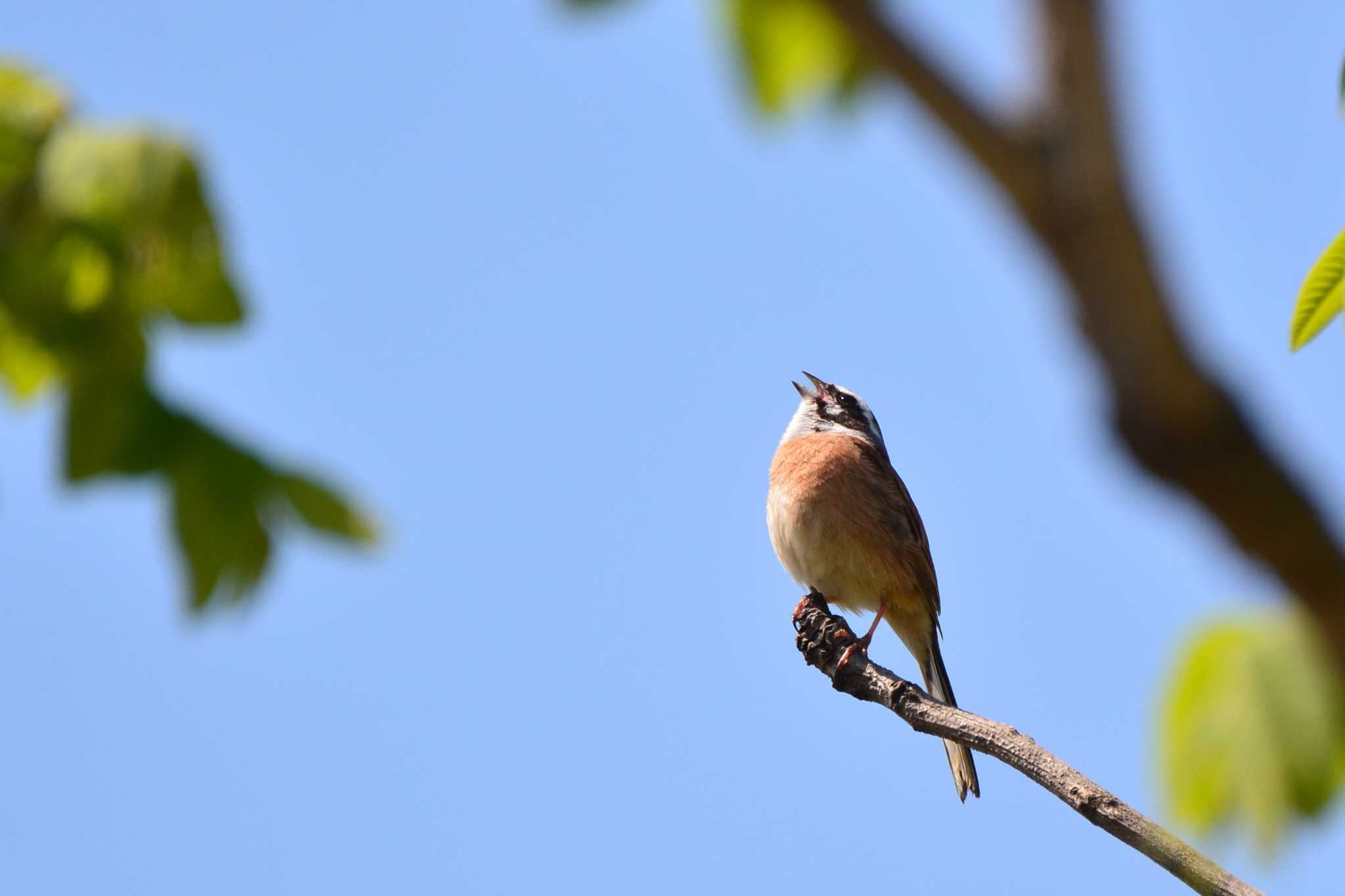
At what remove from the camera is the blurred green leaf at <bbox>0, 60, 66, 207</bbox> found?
123 inches

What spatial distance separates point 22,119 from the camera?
318 cm

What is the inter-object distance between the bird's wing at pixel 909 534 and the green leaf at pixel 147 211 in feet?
21.5

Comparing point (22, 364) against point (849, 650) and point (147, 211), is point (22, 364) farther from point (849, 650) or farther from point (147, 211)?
point (849, 650)

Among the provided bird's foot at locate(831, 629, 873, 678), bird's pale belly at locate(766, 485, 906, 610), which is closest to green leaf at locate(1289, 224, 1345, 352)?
bird's foot at locate(831, 629, 873, 678)

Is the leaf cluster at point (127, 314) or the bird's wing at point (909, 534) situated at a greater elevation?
the bird's wing at point (909, 534)

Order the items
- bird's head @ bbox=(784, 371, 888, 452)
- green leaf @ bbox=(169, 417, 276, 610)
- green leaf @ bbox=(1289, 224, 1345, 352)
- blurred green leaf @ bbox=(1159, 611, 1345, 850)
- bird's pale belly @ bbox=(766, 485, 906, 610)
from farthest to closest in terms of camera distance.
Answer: bird's head @ bbox=(784, 371, 888, 452)
bird's pale belly @ bbox=(766, 485, 906, 610)
green leaf @ bbox=(169, 417, 276, 610)
green leaf @ bbox=(1289, 224, 1345, 352)
blurred green leaf @ bbox=(1159, 611, 1345, 850)

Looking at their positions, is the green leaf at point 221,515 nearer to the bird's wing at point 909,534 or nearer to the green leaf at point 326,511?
the green leaf at point 326,511

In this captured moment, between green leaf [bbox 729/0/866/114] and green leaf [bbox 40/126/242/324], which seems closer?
green leaf [bbox 729/0/866/114]

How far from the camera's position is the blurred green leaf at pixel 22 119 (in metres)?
3.11

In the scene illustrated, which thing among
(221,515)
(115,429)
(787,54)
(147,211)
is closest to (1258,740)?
(787,54)

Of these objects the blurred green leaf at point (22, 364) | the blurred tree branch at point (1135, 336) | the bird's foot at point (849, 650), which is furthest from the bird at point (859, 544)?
the blurred tree branch at point (1135, 336)

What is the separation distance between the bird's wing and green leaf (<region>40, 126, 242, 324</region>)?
6.56m

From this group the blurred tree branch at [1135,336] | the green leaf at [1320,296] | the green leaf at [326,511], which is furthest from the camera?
the green leaf at [326,511]

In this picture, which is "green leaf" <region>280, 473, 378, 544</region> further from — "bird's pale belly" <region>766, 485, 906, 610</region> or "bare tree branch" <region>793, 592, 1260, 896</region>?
"bird's pale belly" <region>766, 485, 906, 610</region>
